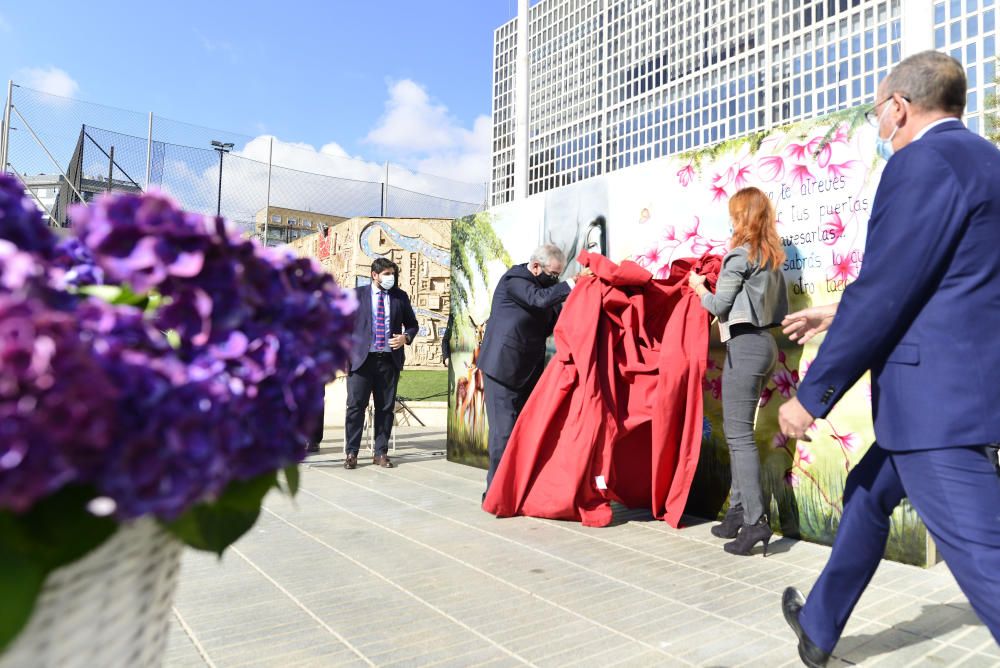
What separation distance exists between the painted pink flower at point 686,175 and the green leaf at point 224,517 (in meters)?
4.66

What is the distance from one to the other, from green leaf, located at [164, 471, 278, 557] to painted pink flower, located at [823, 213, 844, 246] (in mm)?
4081

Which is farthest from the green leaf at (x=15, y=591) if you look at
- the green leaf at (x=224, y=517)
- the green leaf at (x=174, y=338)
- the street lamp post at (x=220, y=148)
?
the street lamp post at (x=220, y=148)

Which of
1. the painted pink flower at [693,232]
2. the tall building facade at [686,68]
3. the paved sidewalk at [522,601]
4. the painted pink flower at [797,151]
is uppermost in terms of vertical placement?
the tall building facade at [686,68]

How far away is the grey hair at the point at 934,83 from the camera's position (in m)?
2.16

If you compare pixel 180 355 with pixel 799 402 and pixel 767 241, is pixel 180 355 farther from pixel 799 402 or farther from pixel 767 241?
pixel 767 241

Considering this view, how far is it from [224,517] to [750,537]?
11.8 feet

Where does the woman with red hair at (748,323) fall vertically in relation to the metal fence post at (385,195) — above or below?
below

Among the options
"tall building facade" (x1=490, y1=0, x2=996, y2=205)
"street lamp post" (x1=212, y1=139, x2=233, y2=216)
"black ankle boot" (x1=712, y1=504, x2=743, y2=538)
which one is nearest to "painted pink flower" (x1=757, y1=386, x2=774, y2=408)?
"black ankle boot" (x1=712, y1=504, x2=743, y2=538)

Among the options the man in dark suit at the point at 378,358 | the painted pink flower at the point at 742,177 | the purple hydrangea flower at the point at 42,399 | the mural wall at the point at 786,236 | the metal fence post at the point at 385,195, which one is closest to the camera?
the purple hydrangea flower at the point at 42,399

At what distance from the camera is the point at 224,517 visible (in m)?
0.92

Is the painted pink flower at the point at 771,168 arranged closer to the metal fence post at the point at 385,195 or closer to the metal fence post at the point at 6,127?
the metal fence post at the point at 6,127

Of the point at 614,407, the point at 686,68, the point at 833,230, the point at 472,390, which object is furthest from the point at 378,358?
the point at 686,68

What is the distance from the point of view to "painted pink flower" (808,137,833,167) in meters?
4.27

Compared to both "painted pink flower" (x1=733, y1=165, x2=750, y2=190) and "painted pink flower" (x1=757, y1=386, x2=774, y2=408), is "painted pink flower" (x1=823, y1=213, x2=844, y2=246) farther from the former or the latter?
"painted pink flower" (x1=757, y1=386, x2=774, y2=408)
